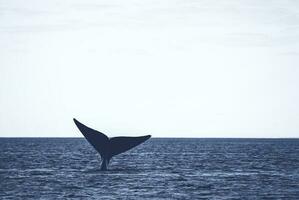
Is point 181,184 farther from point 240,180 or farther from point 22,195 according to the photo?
point 22,195

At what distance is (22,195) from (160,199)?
6.87 m

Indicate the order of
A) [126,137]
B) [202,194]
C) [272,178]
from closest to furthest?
[202,194] < [126,137] < [272,178]

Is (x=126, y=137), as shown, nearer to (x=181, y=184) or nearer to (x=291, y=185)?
(x=181, y=184)

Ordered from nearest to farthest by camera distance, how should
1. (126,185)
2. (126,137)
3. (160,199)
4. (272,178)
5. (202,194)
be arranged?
(160,199) → (202,194) → (126,185) → (126,137) → (272,178)

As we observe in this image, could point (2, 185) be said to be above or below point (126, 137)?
below

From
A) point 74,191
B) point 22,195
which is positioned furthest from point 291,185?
point 22,195

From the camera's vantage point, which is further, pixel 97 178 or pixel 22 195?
pixel 97 178

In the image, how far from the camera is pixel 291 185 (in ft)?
128

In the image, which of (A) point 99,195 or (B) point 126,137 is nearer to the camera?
(A) point 99,195

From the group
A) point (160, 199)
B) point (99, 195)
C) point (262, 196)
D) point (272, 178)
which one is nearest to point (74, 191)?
point (99, 195)

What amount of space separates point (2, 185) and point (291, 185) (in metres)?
16.5

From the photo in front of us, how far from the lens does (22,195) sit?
109 feet

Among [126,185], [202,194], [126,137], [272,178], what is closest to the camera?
[202,194]

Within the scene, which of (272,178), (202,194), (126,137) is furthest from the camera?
(272,178)
